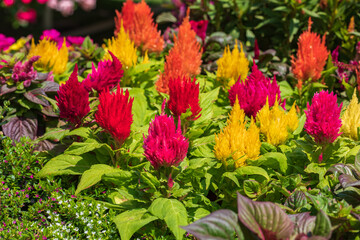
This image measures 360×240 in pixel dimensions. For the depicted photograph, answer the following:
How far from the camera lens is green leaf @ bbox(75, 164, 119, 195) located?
2.85 metres

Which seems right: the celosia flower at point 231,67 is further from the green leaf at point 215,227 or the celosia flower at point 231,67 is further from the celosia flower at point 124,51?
the green leaf at point 215,227

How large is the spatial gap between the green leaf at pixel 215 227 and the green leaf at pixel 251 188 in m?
0.56

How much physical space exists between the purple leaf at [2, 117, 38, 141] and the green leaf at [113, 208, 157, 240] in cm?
122

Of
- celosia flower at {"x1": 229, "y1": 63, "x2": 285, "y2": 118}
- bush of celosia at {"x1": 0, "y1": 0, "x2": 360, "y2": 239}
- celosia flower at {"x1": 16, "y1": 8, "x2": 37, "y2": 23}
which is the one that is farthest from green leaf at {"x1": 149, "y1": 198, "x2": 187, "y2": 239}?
celosia flower at {"x1": 16, "y1": 8, "x2": 37, "y2": 23}

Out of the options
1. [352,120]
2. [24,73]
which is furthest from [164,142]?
[24,73]

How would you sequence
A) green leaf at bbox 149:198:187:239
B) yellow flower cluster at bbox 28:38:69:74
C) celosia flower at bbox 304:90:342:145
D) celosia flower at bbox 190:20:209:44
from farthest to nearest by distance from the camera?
celosia flower at bbox 190:20:209:44
yellow flower cluster at bbox 28:38:69:74
celosia flower at bbox 304:90:342:145
green leaf at bbox 149:198:187:239

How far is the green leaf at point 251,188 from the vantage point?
8.93ft

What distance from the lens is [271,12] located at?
5.23 metres

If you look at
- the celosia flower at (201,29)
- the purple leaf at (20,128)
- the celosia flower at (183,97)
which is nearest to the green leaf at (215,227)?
the celosia flower at (183,97)

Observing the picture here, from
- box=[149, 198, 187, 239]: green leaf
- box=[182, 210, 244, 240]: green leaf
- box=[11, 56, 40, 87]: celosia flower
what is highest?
box=[11, 56, 40, 87]: celosia flower

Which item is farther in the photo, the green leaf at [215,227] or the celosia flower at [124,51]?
the celosia flower at [124,51]

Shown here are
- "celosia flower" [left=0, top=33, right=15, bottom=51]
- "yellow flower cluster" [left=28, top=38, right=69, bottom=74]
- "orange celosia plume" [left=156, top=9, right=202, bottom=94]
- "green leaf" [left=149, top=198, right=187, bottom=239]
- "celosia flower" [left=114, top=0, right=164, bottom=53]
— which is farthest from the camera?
"celosia flower" [left=0, top=33, right=15, bottom=51]

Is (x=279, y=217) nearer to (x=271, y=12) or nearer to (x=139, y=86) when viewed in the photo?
(x=139, y=86)

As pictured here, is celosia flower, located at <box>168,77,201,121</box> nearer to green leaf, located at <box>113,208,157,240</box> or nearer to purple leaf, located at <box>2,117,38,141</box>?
green leaf, located at <box>113,208,157,240</box>
